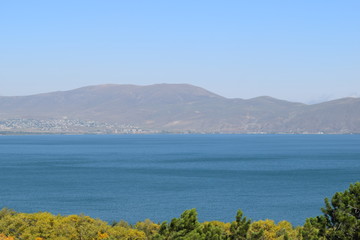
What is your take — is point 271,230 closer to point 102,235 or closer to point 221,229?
point 221,229

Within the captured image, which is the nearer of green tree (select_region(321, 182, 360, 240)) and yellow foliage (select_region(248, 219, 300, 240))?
green tree (select_region(321, 182, 360, 240))

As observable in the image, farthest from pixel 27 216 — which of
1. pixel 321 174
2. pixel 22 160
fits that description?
pixel 22 160

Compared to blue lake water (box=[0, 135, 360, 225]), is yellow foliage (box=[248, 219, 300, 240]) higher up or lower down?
higher up

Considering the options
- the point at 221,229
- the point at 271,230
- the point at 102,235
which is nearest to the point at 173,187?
the point at 271,230

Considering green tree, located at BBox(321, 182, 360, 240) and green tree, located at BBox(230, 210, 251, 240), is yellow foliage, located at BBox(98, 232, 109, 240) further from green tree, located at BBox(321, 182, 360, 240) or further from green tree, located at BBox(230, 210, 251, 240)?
green tree, located at BBox(321, 182, 360, 240)

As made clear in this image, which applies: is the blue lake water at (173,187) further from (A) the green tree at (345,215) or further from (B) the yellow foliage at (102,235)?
(A) the green tree at (345,215)

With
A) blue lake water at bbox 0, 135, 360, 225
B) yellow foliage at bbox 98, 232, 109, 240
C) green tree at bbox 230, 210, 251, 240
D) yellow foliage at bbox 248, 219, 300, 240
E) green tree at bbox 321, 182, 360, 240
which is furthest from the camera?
blue lake water at bbox 0, 135, 360, 225

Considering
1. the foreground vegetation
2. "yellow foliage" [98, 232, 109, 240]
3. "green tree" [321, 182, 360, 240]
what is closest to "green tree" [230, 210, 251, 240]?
the foreground vegetation

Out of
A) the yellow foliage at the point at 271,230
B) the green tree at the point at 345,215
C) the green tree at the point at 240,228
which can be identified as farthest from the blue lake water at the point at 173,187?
the green tree at the point at 345,215

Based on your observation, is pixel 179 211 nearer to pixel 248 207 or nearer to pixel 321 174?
pixel 248 207

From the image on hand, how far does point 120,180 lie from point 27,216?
7153 centimetres

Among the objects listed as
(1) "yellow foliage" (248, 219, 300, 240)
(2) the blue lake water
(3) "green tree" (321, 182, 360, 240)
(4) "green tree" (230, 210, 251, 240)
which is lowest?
(2) the blue lake water

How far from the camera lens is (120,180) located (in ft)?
389

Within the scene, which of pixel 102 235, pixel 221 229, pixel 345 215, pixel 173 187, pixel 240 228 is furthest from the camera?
pixel 173 187
